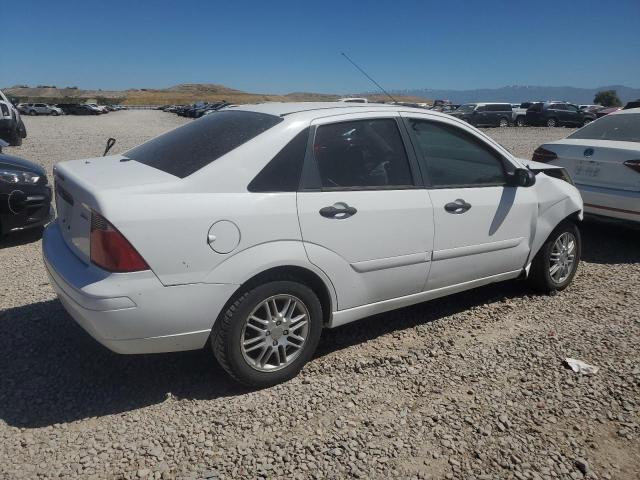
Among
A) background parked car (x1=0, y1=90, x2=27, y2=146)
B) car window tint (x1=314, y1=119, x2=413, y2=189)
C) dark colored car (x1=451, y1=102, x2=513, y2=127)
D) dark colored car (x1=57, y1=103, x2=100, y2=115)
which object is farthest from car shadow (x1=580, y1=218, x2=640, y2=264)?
dark colored car (x1=57, y1=103, x2=100, y2=115)

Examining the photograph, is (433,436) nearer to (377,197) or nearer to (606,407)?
(606,407)

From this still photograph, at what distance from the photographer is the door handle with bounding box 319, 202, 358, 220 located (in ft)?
10.5

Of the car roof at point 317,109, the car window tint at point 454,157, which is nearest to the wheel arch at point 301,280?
the car roof at point 317,109

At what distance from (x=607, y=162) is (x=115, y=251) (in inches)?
212

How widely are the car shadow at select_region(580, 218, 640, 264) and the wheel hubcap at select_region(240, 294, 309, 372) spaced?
4.04 m

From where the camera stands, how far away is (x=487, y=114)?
33812 millimetres

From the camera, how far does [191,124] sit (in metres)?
3.92

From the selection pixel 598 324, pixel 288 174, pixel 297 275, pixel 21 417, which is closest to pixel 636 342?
pixel 598 324

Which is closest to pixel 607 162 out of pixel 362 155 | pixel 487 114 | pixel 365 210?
pixel 362 155

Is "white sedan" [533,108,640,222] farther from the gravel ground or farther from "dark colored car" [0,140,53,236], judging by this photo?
"dark colored car" [0,140,53,236]

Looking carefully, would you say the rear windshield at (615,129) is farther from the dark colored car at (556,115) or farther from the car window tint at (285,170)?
the dark colored car at (556,115)

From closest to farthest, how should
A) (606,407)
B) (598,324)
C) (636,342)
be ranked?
1. (606,407)
2. (636,342)
3. (598,324)

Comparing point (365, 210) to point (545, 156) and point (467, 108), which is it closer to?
point (545, 156)

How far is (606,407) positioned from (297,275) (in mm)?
1956
